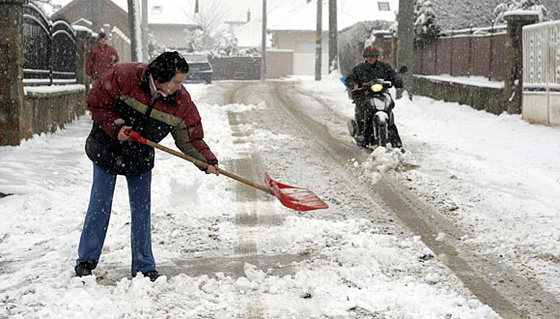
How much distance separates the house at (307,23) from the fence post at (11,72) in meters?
41.5

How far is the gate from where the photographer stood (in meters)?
11.7

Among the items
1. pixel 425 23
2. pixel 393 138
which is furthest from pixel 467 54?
pixel 393 138

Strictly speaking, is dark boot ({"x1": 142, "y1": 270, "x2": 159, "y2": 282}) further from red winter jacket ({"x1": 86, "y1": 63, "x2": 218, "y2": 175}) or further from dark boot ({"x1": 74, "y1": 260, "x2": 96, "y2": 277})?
red winter jacket ({"x1": 86, "y1": 63, "x2": 218, "y2": 175})

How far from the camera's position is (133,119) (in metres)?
4.27

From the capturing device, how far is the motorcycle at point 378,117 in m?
9.79

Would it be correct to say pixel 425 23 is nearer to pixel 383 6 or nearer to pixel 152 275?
pixel 152 275

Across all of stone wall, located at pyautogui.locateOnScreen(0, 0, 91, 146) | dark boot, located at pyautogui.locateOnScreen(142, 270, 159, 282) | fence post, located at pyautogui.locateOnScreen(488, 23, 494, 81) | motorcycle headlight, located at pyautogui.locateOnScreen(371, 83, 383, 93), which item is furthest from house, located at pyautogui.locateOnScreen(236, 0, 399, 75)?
dark boot, located at pyautogui.locateOnScreen(142, 270, 159, 282)

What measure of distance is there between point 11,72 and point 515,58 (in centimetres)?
929

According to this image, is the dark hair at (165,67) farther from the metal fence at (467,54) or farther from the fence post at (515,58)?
the metal fence at (467,54)

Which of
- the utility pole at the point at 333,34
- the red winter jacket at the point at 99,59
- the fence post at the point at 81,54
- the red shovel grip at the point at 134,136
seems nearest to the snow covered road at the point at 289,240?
the red shovel grip at the point at 134,136

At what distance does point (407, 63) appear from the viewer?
57.2 ft

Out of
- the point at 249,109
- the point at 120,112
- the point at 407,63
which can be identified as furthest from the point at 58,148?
the point at 407,63

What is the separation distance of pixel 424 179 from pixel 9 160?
4878 mm

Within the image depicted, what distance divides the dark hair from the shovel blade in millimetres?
1469
